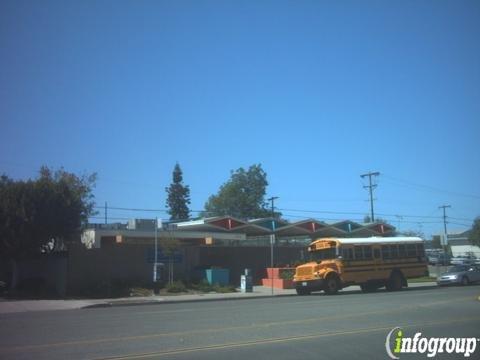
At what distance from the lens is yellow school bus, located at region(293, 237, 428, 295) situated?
96.8ft

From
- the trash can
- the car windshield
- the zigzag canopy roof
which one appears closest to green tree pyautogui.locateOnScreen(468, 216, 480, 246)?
the zigzag canopy roof

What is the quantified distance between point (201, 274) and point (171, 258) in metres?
2.33

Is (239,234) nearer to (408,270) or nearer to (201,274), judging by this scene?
(201,274)

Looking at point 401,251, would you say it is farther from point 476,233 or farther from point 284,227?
point 476,233

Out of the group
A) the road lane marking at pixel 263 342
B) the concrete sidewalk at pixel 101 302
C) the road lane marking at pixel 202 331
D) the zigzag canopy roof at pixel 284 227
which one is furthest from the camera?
the zigzag canopy roof at pixel 284 227

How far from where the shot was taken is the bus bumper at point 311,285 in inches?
1156

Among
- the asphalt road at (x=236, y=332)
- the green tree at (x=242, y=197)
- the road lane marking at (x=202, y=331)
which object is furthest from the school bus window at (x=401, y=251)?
the green tree at (x=242, y=197)

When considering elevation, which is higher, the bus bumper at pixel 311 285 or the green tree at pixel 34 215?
the green tree at pixel 34 215

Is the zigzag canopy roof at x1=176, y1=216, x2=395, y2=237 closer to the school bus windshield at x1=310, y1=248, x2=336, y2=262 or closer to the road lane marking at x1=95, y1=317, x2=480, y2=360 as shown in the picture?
the school bus windshield at x1=310, y1=248, x2=336, y2=262

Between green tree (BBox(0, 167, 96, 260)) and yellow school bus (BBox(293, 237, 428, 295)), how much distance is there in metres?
12.7

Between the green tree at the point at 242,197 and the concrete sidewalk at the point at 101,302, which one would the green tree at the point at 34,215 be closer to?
the concrete sidewalk at the point at 101,302

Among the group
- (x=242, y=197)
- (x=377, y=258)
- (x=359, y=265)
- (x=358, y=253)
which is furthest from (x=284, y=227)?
(x=242, y=197)

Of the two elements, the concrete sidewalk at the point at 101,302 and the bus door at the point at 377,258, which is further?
the bus door at the point at 377,258

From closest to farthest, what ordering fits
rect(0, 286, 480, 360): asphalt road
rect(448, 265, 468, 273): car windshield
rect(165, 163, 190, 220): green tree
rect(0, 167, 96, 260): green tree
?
1. rect(0, 286, 480, 360): asphalt road
2. rect(0, 167, 96, 260): green tree
3. rect(448, 265, 468, 273): car windshield
4. rect(165, 163, 190, 220): green tree
